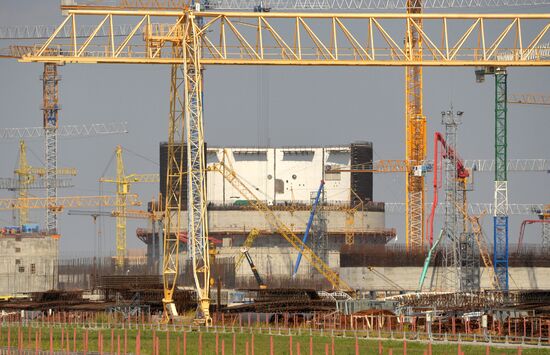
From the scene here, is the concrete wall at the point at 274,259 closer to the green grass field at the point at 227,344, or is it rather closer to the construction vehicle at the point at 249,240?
the construction vehicle at the point at 249,240

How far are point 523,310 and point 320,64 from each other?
70.9 feet

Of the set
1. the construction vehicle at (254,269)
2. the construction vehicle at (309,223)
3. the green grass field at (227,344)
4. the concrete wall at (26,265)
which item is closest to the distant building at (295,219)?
the construction vehicle at (309,223)

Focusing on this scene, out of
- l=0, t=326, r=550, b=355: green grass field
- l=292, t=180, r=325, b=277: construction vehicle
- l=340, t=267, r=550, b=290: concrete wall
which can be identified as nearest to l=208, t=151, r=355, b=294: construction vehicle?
l=292, t=180, r=325, b=277: construction vehicle

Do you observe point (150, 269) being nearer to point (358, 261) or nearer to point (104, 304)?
point (358, 261)

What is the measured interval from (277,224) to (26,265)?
35.1 m

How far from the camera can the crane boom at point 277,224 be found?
168 meters

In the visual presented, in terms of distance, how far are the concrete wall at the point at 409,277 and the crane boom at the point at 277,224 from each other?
3334mm

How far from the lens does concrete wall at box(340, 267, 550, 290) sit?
15200 cm

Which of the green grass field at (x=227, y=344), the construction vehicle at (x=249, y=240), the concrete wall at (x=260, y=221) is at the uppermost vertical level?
the concrete wall at (x=260, y=221)

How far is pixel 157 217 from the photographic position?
19788 centimetres

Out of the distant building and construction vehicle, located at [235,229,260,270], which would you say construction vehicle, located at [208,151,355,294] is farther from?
construction vehicle, located at [235,229,260,270]

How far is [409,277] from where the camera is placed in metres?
155

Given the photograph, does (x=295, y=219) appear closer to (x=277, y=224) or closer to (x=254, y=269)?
(x=277, y=224)

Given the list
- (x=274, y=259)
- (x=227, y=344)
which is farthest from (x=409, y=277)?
(x=227, y=344)
